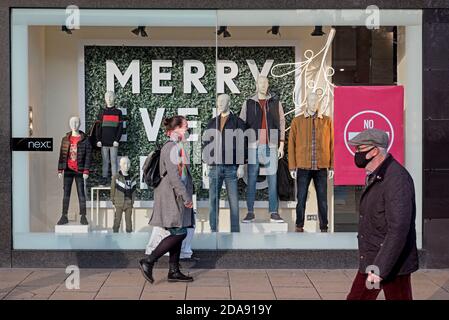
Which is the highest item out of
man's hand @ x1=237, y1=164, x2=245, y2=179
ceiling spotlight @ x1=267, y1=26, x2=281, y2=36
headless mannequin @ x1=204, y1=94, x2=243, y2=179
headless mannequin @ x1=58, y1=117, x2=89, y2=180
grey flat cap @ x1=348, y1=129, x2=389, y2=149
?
ceiling spotlight @ x1=267, y1=26, x2=281, y2=36

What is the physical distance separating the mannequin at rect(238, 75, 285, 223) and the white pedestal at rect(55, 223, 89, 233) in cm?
213

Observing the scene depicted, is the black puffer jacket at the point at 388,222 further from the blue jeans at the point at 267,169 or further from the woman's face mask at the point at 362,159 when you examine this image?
the blue jeans at the point at 267,169

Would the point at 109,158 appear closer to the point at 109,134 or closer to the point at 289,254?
the point at 109,134

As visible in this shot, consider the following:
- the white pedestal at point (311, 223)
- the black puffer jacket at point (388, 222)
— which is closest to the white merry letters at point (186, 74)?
the white pedestal at point (311, 223)

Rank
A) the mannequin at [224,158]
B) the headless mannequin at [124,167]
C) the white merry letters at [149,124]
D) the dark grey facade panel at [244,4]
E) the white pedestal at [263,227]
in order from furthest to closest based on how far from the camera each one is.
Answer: the white merry letters at [149,124], the headless mannequin at [124,167], the mannequin at [224,158], the white pedestal at [263,227], the dark grey facade panel at [244,4]

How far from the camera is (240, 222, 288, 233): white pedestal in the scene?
8.84 m

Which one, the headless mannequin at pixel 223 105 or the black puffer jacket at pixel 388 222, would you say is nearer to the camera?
the black puffer jacket at pixel 388 222

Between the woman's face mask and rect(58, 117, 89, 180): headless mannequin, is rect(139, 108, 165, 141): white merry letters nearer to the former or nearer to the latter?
rect(58, 117, 89, 180): headless mannequin

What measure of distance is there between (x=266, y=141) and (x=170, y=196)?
2.30 meters

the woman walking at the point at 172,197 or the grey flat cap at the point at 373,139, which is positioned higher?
the grey flat cap at the point at 373,139

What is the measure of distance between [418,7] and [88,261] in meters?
5.09

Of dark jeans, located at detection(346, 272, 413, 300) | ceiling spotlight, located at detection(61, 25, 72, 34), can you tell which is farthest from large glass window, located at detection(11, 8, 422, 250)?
dark jeans, located at detection(346, 272, 413, 300)

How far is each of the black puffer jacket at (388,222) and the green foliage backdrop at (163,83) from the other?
438 centimetres

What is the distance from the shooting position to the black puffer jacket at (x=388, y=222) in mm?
4613
